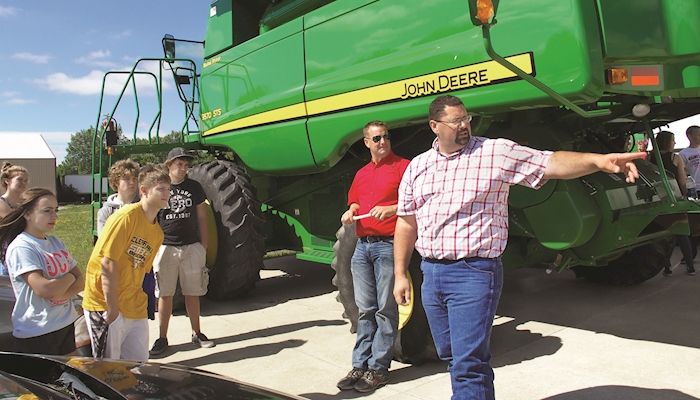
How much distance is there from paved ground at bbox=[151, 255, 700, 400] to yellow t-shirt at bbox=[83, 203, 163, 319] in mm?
1143

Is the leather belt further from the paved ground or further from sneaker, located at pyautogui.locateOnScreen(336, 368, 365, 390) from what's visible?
the paved ground

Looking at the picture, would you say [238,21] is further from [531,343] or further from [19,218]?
[531,343]

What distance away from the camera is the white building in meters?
30.0

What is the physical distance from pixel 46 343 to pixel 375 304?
1.88 m

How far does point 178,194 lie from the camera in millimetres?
4801

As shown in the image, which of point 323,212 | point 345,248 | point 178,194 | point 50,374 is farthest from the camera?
point 323,212

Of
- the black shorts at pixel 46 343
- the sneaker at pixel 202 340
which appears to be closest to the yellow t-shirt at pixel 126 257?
the black shorts at pixel 46 343

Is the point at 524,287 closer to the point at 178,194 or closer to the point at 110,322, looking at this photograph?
the point at 178,194

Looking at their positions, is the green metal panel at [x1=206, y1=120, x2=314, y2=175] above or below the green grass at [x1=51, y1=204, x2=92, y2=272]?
above

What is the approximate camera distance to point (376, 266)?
3678 mm

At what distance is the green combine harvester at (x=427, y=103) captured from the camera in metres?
3.21

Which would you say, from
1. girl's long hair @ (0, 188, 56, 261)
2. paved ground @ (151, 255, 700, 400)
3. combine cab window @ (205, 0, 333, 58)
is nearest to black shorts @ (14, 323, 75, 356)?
girl's long hair @ (0, 188, 56, 261)

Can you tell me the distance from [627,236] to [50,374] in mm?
3606

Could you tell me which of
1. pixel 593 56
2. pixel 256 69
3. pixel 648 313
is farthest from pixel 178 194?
pixel 648 313
